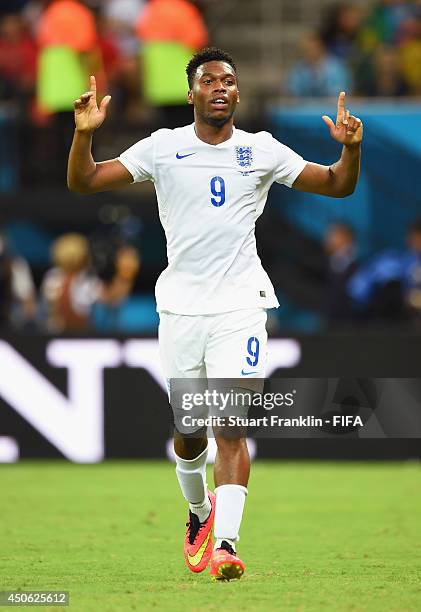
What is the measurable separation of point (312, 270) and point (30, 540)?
8815 mm

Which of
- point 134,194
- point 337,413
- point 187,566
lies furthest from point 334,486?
point 134,194

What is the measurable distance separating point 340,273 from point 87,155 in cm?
792

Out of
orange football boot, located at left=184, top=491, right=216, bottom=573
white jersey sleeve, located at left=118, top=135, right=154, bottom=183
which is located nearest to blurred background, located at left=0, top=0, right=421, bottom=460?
orange football boot, located at left=184, top=491, right=216, bottom=573

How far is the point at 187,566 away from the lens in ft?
23.7

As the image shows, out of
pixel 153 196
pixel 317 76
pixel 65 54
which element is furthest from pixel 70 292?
pixel 317 76

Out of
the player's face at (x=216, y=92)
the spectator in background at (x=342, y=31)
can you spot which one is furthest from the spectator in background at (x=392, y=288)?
the player's face at (x=216, y=92)

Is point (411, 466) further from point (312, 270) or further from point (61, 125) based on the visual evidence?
point (61, 125)

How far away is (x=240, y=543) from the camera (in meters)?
8.16

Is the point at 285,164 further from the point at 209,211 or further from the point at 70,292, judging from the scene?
the point at 70,292

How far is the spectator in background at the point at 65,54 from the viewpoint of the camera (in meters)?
14.8

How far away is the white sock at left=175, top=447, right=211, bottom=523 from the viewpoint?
23.8 ft

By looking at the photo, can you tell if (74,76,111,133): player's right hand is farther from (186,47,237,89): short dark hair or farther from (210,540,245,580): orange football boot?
(210,540,245,580): orange football boot

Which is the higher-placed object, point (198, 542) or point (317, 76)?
point (317, 76)

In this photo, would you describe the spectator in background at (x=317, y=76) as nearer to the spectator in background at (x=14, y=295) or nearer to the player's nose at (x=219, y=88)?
the spectator in background at (x=14, y=295)
